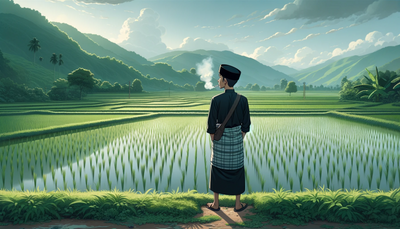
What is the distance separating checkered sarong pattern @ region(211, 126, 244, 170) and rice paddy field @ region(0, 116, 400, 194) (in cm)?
179

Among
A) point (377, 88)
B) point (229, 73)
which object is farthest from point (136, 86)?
point (229, 73)

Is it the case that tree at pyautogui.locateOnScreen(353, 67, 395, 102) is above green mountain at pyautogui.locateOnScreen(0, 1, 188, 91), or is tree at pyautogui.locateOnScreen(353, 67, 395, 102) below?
below

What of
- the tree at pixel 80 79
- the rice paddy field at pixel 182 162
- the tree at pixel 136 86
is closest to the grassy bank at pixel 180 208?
the rice paddy field at pixel 182 162

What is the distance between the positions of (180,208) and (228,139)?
4.34 ft

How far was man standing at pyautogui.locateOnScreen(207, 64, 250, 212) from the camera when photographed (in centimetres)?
389

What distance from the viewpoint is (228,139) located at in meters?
3.99

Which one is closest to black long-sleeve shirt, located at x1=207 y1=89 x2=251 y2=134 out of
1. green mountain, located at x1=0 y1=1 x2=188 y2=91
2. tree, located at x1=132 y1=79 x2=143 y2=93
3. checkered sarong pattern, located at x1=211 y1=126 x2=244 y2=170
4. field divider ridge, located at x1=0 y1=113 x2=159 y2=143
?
checkered sarong pattern, located at x1=211 y1=126 x2=244 y2=170

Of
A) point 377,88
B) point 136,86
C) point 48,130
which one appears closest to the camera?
point 48,130

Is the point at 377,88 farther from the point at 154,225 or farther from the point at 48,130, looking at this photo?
the point at 154,225

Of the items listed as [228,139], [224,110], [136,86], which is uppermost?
[136,86]

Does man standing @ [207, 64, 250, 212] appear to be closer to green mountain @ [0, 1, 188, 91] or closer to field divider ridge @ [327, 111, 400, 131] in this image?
field divider ridge @ [327, 111, 400, 131]

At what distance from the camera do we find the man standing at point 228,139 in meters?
3.89

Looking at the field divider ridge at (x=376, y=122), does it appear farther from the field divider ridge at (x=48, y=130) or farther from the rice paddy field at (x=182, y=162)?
the field divider ridge at (x=48, y=130)

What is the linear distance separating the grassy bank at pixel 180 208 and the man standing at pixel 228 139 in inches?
18.8
